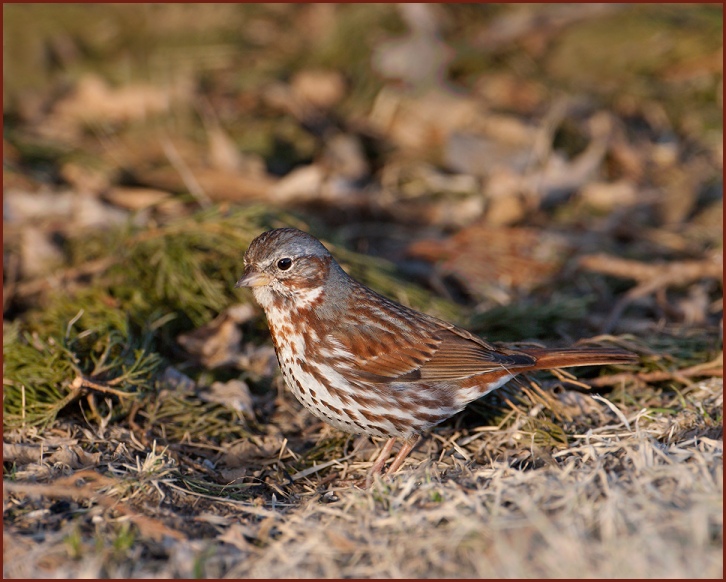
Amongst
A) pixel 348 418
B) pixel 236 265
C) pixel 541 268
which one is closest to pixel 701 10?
pixel 541 268

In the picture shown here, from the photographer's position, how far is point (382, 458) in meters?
4.51

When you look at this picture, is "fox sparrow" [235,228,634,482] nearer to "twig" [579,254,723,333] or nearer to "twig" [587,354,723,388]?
"twig" [587,354,723,388]

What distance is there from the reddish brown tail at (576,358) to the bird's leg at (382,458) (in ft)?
2.98

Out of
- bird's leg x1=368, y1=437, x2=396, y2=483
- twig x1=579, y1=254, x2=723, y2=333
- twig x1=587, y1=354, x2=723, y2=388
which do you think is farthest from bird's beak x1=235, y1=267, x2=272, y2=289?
twig x1=579, y1=254, x2=723, y2=333

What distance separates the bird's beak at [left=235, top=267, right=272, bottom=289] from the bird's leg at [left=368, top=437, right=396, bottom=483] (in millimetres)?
1132

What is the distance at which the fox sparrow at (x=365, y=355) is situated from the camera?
174 inches

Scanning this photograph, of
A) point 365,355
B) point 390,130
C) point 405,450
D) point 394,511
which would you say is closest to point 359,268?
point 365,355

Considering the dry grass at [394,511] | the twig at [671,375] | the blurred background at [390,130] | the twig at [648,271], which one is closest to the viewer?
the dry grass at [394,511]

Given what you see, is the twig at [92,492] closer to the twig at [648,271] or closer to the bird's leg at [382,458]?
the bird's leg at [382,458]

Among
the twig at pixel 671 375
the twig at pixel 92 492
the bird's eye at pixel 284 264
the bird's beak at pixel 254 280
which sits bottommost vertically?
the twig at pixel 671 375

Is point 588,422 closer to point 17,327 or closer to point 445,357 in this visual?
point 445,357

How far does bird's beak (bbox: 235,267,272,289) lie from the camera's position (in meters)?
4.56

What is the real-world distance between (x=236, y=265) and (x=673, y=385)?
9.86ft

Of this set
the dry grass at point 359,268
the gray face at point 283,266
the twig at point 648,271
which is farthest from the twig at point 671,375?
the gray face at point 283,266
